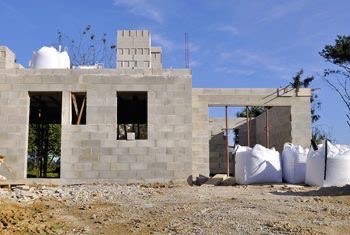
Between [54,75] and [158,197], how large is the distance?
5.54 m

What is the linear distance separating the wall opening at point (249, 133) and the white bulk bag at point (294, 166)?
9.45ft

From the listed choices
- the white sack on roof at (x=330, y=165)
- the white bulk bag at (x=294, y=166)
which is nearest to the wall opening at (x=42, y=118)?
the white bulk bag at (x=294, y=166)

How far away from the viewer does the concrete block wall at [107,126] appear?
13.5 metres

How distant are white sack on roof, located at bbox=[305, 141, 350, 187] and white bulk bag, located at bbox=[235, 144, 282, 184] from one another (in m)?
→ 1.08

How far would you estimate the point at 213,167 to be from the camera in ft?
70.3

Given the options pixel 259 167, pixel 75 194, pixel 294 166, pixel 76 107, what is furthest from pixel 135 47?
pixel 75 194

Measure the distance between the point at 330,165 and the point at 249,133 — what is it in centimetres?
1086

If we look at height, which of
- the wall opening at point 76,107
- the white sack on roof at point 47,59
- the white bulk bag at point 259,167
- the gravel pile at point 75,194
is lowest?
the gravel pile at point 75,194

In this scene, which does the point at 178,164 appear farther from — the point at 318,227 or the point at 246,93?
the point at 318,227

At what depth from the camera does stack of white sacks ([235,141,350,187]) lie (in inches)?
467

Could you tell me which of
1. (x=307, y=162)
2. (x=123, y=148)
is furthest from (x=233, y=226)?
(x=123, y=148)

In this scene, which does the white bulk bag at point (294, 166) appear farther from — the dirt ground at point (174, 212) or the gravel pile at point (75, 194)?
the gravel pile at point (75, 194)

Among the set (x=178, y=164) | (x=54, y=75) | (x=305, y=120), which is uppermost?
(x=54, y=75)

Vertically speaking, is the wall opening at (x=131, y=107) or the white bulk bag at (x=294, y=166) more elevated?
the wall opening at (x=131, y=107)
